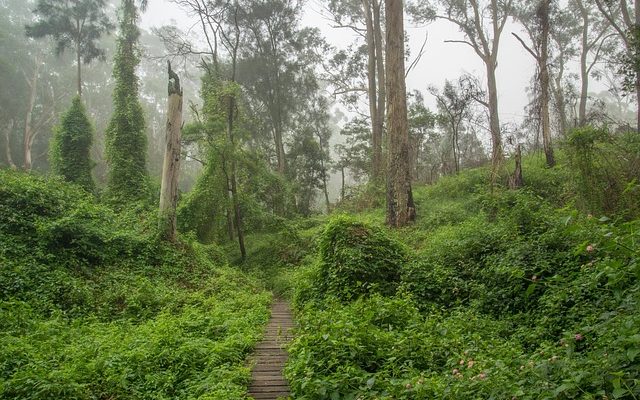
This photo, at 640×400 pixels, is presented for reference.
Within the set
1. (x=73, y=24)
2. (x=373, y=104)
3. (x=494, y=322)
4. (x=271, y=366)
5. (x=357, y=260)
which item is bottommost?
(x=271, y=366)

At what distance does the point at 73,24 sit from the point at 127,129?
33.7ft

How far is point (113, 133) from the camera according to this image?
66.2 ft

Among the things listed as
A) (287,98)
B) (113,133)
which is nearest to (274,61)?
(287,98)

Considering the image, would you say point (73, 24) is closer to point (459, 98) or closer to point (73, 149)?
point (73, 149)

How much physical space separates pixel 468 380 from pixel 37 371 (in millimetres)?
4731

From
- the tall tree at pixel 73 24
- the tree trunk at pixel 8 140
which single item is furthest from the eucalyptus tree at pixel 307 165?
the tree trunk at pixel 8 140

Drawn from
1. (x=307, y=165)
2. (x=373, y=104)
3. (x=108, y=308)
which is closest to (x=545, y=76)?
(x=373, y=104)

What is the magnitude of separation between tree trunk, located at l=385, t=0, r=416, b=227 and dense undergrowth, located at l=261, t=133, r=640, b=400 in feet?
7.61

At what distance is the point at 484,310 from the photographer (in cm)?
635

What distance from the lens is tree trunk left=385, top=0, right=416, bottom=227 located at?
1273 centimetres

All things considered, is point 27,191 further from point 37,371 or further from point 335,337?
point 335,337

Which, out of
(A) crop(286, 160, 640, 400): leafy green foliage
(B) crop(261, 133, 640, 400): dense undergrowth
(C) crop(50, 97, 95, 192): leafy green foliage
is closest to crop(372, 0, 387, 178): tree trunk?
(B) crop(261, 133, 640, 400): dense undergrowth

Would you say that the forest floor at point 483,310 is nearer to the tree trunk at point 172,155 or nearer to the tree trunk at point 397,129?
the tree trunk at point 397,129

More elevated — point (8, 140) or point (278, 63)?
point (278, 63)
